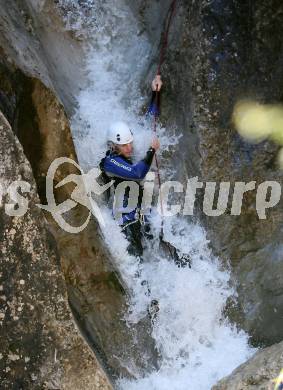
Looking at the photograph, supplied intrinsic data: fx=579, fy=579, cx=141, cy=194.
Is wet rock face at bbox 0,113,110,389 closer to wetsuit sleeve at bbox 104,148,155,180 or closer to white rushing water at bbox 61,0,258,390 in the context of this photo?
white rushing water at bbox 61,0,258,390

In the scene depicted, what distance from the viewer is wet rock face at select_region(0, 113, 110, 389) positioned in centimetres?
491

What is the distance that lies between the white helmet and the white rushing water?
494 millimetres

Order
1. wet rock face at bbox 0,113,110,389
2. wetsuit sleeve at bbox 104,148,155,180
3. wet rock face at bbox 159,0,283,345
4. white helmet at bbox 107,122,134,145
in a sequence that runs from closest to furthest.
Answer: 1. wet rock face at bbox 0,113,110,389
2. wetsuit sleeve at bbox 104,148,155,180
3. white helmet at bbox 107,122,134,145
4. wet rock face at bbox 159,0,283,345

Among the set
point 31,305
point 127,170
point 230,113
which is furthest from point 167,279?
point 31,305

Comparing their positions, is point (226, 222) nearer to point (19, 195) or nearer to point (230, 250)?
point (230, 250)

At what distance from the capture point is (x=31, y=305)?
16.4 feet

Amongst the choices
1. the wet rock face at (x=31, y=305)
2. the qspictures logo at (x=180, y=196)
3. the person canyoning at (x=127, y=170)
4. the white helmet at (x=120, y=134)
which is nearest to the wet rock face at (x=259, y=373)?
the wet rock face at (x=31, y=305)

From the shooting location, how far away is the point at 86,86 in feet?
27.7

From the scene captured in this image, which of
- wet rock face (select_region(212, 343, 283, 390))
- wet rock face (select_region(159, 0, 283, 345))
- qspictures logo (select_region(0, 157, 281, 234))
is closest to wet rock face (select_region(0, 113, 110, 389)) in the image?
wet rock face (select_region(212, 343, 283, 390))

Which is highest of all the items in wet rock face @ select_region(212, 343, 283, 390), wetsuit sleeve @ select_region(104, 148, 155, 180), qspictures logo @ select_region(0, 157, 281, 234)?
wetsuit sleeve @ select_region(104, 148, 155, 180)

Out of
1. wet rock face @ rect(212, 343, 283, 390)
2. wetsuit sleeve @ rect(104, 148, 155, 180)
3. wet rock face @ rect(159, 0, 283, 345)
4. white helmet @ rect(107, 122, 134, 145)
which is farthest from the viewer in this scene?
wet rock face @ rect(159, 0, 283, 345)

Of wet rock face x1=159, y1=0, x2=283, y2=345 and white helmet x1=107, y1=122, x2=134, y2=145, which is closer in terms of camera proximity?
white helmet x1=107, y1=122, x2=134, y2=145

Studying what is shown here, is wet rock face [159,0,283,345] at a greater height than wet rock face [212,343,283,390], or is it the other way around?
wet rock face [159,0,283,345]

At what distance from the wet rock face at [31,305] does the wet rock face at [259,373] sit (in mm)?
1337
